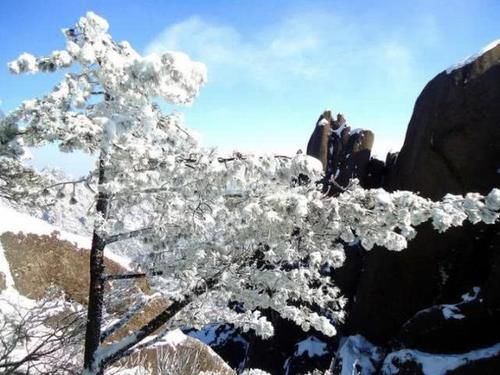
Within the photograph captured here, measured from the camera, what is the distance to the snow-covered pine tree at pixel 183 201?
9.32 feet

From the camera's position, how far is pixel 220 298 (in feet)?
16.7

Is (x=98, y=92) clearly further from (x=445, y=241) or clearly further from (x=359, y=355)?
(x=359, y=355)

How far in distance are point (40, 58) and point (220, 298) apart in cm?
320

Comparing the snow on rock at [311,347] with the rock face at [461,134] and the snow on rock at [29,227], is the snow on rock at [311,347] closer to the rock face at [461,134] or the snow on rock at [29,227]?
the rock face at [461,134]

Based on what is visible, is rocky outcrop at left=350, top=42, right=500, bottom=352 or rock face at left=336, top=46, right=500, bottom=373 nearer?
rock face at left=336, top=46, right=500, bottom=373

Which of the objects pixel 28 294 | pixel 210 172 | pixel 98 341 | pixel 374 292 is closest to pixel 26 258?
pixel 28 294

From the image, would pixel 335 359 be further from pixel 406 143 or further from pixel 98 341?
pixel 98 341

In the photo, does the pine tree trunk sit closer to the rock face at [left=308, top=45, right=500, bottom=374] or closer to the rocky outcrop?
the rock face at [left=308, top=45, right=500, bottom=374]

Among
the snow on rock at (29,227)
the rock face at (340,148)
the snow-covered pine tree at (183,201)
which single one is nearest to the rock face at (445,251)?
the rock face at (340,148)

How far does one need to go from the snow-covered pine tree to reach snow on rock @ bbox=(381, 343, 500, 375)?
937cm

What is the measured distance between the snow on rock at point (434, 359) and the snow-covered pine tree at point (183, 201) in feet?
30.7

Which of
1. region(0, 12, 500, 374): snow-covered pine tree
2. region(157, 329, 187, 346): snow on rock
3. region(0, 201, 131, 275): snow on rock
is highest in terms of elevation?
region(0, 201, 131, 275): snow on rock

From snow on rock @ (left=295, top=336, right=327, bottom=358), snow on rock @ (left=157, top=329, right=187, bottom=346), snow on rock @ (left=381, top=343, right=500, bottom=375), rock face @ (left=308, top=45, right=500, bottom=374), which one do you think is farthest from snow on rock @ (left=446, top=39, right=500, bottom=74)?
snow on rock @ (left=157, top=329, right=187, bottom=346)

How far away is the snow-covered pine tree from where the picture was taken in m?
2.84
